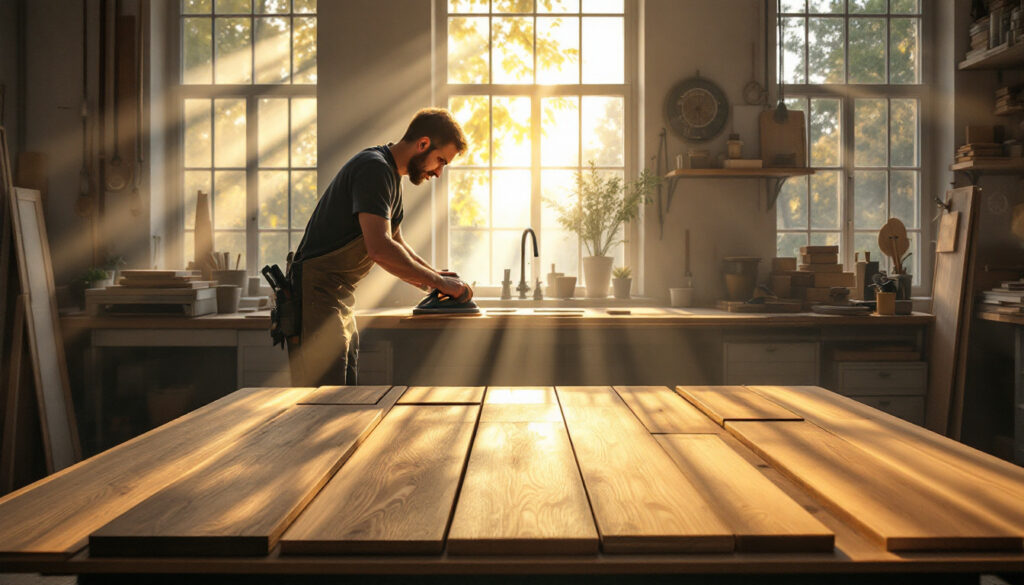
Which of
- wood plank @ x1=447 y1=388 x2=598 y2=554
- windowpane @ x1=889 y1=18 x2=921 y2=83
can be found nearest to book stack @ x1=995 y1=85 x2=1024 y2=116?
windowpane @ x1=889 y1=18 x2=921 y2=83

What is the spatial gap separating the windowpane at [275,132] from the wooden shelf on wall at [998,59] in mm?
4272

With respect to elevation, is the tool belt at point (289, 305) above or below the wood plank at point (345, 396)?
above

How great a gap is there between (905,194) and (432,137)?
3432mm

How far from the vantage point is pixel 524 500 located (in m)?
1.00

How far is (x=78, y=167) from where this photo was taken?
169 inches

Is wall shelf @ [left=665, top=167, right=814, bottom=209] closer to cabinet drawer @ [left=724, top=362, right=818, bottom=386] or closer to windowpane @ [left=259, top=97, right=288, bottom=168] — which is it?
cabinet drawer @ [left=724, top=362, right=818, bottom=386]

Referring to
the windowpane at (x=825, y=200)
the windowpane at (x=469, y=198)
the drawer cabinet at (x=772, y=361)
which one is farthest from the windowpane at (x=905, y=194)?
the windowpane at (x=469, y=198)

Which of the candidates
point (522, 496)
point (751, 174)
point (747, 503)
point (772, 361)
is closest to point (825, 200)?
point (751, 174)

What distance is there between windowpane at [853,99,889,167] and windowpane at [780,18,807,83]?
0.43 m

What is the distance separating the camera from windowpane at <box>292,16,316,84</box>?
4.57 m

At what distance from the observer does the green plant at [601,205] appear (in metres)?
4.30

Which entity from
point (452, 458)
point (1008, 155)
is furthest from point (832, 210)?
point (452, 458)

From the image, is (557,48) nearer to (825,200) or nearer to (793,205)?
(793,205)

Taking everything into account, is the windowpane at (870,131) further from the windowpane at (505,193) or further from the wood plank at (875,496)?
the wood plank at (875,496)
